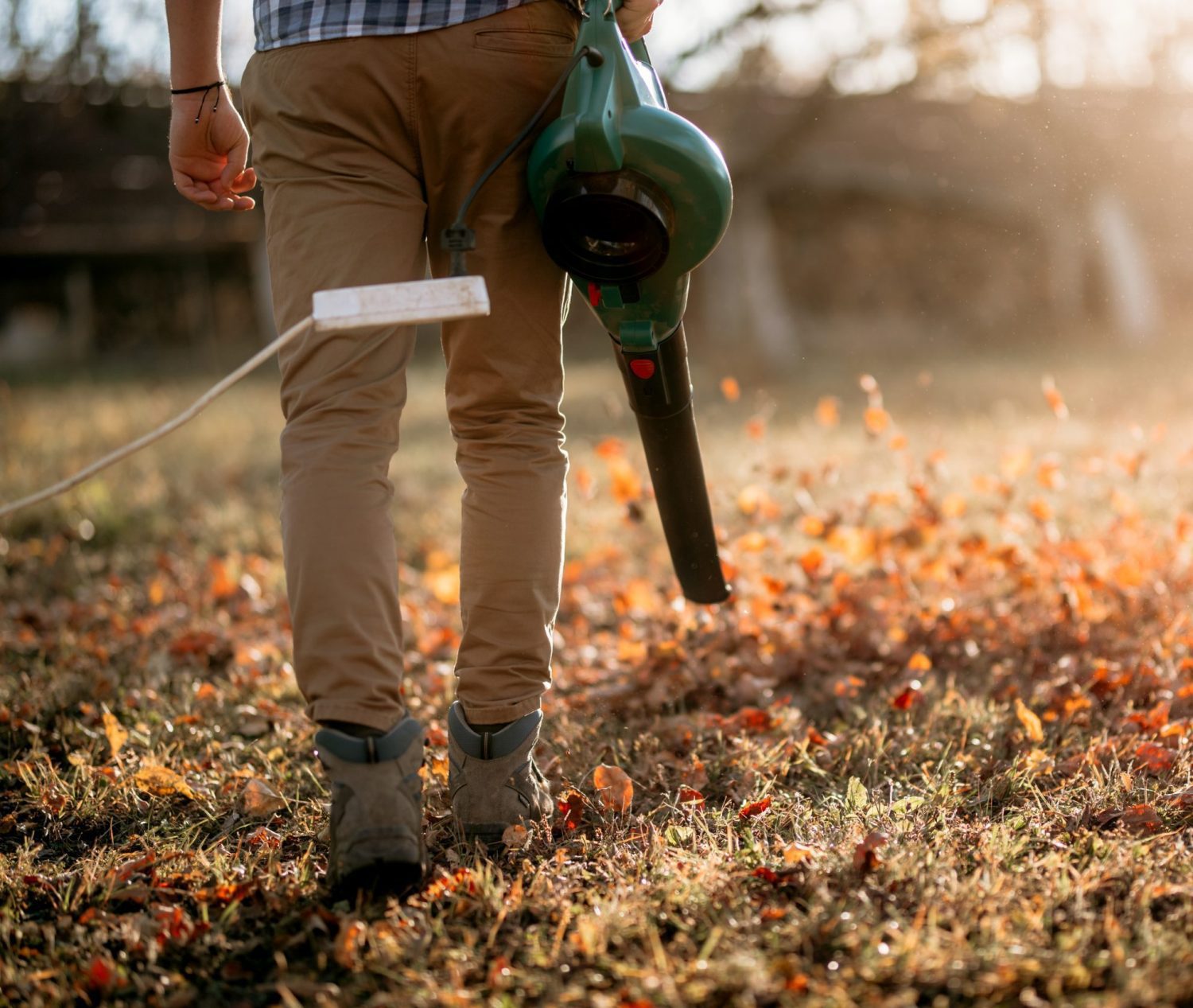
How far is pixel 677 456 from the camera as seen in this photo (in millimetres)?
2102

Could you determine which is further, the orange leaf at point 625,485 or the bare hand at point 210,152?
the orange leaf at point 625,485

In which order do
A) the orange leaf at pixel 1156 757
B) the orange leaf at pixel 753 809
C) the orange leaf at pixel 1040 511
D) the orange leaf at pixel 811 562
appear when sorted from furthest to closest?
the orange leaf at pixel 1040 511 < the orange leaf at pixel 811 562 < the orange leaf at pixel 1156 757 < the orange leaf at pixel 753 809

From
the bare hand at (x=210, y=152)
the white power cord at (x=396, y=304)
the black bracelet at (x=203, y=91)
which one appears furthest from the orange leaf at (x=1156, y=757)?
the black bracelet at (x=203, y=91)

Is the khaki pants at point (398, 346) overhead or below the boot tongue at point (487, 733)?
overhead

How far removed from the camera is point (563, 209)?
5.30 feet

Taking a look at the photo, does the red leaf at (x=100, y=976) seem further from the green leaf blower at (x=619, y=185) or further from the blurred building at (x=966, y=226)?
the blurred building at (x=966, y=226)

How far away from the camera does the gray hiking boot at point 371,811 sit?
1.50 meters

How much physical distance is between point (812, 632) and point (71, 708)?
1.68 meters

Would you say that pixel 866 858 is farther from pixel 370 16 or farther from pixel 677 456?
pixel 370 16

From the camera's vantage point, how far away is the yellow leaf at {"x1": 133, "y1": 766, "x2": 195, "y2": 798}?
199 cm

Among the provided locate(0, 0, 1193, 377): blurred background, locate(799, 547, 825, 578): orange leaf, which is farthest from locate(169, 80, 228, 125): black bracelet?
locate(0, 0, 1193, 377): blurred background

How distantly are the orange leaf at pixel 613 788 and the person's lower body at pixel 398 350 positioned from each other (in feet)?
0.71

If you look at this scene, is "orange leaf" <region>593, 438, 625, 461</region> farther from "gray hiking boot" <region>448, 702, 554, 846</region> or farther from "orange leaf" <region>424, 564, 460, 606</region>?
"gray hiking boot" <region>448, 702, 554, 846</region>

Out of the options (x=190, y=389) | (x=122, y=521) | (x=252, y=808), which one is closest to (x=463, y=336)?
(x=252, y=808)
